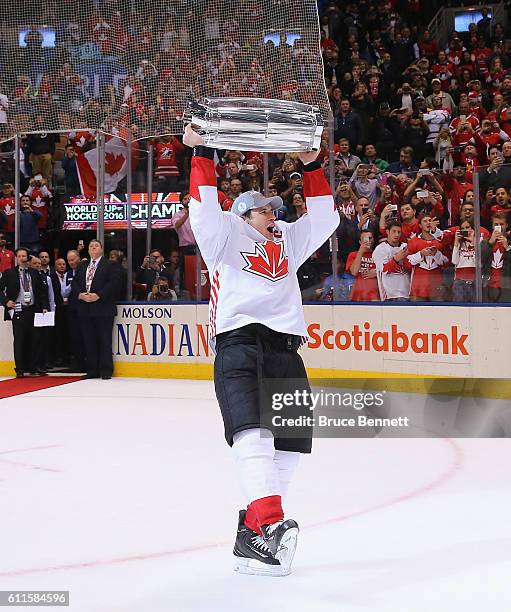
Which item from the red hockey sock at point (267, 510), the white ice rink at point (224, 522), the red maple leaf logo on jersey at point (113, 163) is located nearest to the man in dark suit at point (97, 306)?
the red maple leaf logo on jersey at point (113, 163)

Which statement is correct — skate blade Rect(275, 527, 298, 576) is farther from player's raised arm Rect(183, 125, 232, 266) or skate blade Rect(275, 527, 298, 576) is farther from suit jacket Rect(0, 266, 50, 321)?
suit jacket Rect(0, 266, 50, 321)

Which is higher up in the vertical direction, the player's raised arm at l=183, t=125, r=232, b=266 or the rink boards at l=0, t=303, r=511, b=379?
the player's raised arm at l=183, t=125, r=232, b=266

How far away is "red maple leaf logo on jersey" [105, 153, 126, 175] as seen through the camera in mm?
11234

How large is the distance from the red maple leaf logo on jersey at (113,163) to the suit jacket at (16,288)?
1.45 metres

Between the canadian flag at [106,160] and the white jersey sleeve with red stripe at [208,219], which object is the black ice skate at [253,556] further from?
the canadian flag at [106,160]

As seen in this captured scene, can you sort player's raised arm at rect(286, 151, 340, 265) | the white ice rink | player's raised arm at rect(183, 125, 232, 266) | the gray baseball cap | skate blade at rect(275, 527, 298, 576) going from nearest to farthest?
the white ice rink → skate blade at rect(275, 527, 298, 576) → player's raised arm at rect(183, 125, 232, 266) → the gray baseball cap → player's raised arm at rect(286, 151, 340, 265)

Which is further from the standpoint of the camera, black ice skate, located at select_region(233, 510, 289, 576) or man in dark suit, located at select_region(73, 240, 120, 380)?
man in dark suit, located at select_region(73, 240, 120, 380)

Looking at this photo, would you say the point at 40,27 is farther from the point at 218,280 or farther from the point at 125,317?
the point at 218,280

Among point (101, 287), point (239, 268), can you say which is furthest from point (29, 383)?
point (239, 268)

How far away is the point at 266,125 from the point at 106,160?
295 inches

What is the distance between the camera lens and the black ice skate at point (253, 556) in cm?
347

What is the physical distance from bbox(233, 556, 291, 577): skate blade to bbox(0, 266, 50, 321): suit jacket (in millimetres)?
8106

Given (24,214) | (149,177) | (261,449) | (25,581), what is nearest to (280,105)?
(261,449)

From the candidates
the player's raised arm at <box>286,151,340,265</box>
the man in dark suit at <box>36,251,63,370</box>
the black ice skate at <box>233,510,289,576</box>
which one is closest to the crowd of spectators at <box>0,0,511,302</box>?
the man in dark suit at <box>36,251,63,370</box>
